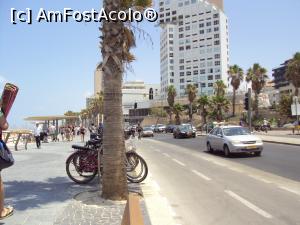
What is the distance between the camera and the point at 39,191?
9.12 meters

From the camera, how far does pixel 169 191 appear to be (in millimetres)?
10266

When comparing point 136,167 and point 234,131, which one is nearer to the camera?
point 136,167

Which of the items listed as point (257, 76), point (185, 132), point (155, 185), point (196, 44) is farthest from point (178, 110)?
point (155, 185)

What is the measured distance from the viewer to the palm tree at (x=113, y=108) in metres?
8.43

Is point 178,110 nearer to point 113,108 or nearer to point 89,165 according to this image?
point 89,165

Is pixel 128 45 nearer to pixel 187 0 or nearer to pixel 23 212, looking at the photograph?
pixel 23 212

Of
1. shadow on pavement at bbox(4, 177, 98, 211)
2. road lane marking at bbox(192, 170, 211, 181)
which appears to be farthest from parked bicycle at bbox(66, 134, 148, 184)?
road lane marking at bbox(192, 170, 211, 181)

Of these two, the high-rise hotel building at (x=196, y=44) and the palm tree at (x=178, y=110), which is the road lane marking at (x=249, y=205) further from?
the high-rise hotel building at (x=196, y=44)

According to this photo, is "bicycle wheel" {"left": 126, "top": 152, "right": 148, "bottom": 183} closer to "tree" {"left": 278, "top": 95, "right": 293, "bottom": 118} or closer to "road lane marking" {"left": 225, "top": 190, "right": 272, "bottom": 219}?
"road lane marking" {"left": 225, "top": 190, "right": 272, "bottom": 219}

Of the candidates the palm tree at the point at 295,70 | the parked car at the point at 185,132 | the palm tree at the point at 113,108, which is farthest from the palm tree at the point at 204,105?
the palm tree at the point at 113,108

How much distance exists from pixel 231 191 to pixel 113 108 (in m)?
3.44

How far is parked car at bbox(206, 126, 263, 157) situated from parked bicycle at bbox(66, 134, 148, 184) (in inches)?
345

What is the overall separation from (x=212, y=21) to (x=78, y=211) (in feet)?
509

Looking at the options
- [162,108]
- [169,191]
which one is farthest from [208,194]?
[162,108]
